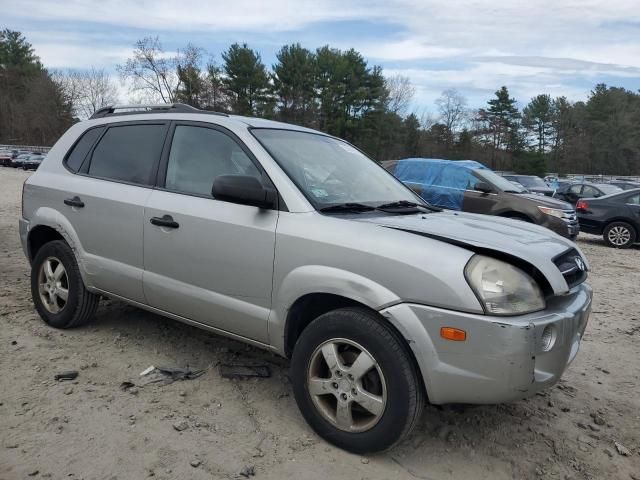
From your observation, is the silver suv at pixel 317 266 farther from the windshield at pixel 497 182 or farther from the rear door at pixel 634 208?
the rear door at pixel 634 208

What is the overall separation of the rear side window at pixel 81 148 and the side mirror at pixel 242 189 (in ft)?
6.37

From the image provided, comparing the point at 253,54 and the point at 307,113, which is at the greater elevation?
the point at 253,54

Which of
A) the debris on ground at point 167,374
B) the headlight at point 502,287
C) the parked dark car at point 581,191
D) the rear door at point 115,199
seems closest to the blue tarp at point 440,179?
the rear door at point 115,199

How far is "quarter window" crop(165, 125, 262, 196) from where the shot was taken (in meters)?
3.50

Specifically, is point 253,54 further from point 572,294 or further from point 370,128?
point 572,294

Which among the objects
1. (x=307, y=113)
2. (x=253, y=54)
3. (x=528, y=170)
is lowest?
(x=528, y=170)

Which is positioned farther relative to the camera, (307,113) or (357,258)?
(307,113)

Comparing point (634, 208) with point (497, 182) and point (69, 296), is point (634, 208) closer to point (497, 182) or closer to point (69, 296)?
point (497, 182)

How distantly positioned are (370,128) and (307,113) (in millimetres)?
7344

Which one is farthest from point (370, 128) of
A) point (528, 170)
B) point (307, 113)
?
point (528, 170)

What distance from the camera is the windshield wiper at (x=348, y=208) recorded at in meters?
3.17

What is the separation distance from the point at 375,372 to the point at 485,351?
1.87 ft

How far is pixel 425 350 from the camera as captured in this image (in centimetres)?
257

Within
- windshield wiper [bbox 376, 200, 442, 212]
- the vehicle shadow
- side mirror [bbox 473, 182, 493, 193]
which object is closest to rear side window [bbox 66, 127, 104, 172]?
the vehicle shadow
